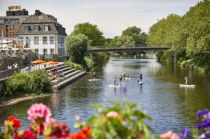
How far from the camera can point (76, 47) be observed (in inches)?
3784

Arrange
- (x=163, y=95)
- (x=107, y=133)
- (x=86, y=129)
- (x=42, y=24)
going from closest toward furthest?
(x=107, y=133) → (x=86, y=129) → (x=163, y=95) → (x=42, y=24)

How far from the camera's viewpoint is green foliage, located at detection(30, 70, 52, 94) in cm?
5206

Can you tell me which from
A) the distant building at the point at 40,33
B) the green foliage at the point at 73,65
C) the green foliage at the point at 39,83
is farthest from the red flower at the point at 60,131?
the distant building at the point at 40,33

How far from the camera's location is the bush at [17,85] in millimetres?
48997

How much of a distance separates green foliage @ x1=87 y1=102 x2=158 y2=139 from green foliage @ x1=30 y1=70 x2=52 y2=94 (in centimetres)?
4681

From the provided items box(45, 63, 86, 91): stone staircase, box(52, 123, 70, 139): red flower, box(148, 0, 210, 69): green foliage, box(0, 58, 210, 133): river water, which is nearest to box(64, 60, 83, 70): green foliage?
box(45, 63, 86, 91): stone staircase

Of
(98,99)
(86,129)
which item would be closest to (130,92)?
(98,99)

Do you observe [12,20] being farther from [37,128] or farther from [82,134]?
[82,134]

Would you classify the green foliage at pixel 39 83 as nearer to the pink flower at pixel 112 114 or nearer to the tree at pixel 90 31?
the pink flower at pixel 112 114

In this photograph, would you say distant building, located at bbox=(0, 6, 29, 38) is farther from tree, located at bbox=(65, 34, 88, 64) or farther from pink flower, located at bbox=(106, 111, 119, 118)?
pink flower, located at bbox=(106, 111, 119, 118)

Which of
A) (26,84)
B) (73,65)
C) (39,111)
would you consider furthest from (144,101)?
(73,65)

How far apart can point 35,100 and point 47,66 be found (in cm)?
2710

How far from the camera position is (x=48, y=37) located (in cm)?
10306

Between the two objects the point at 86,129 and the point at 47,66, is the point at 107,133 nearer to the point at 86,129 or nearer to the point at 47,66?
the point at 86,129
